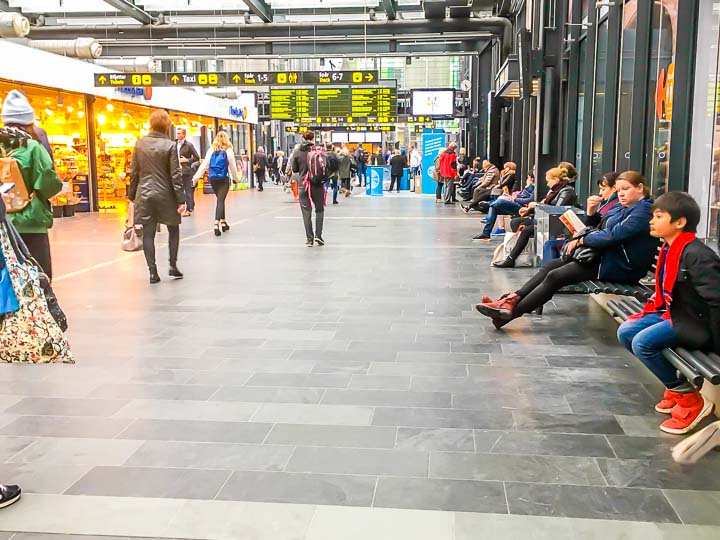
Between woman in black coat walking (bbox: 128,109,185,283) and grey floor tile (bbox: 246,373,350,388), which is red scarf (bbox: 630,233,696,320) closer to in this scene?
grey floor tile (bbox: 246,373,350,388)

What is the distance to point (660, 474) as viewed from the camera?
3.48m

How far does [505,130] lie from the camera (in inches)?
825

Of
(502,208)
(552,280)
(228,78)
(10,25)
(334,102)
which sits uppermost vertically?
(10,25)

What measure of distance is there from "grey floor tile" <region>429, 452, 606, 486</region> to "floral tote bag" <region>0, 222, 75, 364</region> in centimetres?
181

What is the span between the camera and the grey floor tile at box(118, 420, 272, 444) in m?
3.95

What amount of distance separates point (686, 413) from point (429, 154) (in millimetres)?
25471

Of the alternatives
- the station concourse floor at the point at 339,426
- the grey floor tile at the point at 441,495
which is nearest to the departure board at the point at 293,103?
the station concourse floor at the point at 339,426

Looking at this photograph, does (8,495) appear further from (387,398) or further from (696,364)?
(696,364)

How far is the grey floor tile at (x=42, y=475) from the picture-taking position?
338 cm

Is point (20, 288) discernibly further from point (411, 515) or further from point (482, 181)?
point (482, 181)

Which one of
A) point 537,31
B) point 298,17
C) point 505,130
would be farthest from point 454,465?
point 298,17

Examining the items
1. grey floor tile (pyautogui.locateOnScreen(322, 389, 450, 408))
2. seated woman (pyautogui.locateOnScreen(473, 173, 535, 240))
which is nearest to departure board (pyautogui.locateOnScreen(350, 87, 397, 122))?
seated woman (pyautogui.locateOnScreen(473, 173, 535, 240))

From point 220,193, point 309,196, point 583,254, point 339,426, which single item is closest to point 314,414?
point 339,426

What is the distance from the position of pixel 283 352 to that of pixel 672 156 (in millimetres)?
3678
